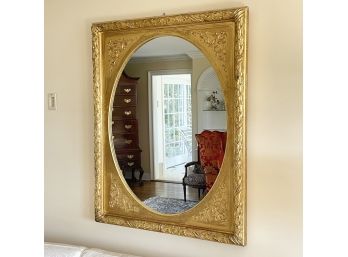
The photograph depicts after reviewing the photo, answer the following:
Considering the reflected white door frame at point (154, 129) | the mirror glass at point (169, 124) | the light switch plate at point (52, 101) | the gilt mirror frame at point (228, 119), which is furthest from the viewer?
the light switch plate at point (52, 101)

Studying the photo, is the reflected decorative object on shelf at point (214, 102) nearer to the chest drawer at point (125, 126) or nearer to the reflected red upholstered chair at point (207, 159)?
the reflected red upholstered chair at point (207, 159)

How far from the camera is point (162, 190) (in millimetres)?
2008

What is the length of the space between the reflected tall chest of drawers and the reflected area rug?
0.44ft

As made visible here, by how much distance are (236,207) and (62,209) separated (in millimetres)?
1191

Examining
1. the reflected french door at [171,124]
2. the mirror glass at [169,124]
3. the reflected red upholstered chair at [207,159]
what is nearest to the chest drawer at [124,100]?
the mirror glass at [169,124]

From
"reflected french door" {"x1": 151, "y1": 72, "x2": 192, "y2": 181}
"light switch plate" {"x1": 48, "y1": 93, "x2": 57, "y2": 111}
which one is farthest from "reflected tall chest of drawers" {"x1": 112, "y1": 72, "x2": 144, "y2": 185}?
"light switch plate" {"x1": 48, "y1": 93, "x2": 57, "y2": 111}

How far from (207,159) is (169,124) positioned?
302 mm

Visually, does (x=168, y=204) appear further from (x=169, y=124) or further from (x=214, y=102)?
(x=214, y=102)

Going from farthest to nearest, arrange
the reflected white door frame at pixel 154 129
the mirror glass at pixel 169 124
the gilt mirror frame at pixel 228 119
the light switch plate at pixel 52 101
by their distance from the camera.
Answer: the light switch plate at pixel 52 101
the reflected white door frame at pixel 154 129
the mirror glass at pixel 169 124
the gilt mirror frame at pixel 228 119

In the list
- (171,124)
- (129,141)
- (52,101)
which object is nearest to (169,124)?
(171,124)

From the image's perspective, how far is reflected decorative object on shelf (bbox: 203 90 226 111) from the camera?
1790 mm

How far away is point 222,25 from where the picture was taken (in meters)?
1.74

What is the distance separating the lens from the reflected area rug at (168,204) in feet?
6.27
